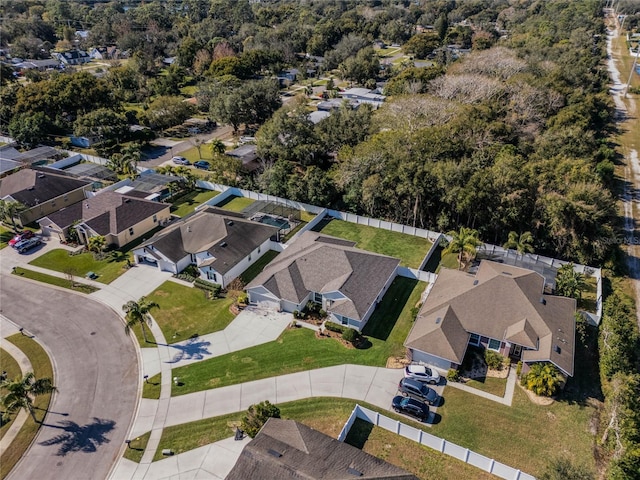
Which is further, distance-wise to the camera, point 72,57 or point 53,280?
point 72,57

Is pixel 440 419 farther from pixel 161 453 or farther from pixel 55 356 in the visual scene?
pixel 55 356

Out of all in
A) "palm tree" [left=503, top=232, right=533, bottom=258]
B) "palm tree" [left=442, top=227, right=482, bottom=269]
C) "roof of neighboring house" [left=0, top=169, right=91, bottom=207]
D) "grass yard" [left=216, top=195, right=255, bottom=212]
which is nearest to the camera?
"palm tree" [left=442, top=227, right=482, bottom=269]

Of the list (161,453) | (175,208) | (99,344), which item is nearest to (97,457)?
(161,453)

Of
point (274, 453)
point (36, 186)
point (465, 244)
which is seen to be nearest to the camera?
point (274, 453)

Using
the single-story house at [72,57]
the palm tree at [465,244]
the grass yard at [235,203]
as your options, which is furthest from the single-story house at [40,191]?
the single-story house at [72,57]

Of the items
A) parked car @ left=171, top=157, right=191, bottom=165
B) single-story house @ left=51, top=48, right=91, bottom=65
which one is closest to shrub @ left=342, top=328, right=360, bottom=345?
parked car @ left=171, top=157, right=191, bottom=165

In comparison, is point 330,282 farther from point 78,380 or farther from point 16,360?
point 16,360

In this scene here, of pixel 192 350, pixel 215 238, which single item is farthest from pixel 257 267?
pixel 192 350

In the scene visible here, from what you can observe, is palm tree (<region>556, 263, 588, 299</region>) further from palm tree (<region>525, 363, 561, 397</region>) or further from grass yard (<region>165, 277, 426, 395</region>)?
grass yard (<region>165, 277, 426, 395</region>)
